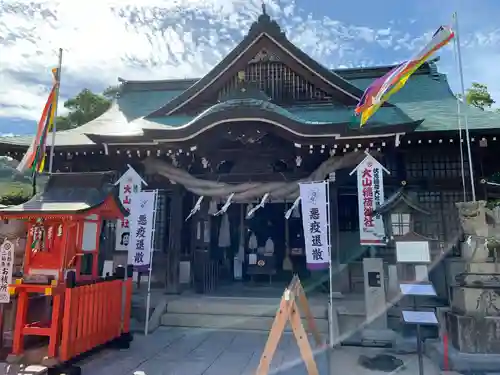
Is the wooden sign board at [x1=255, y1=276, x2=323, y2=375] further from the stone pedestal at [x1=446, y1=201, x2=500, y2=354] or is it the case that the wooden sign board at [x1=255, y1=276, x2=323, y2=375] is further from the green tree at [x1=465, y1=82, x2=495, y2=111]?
the green tree at [x1=465, y1=82, x2=495, y2=111]

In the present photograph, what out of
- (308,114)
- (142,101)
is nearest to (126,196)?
(308,114)

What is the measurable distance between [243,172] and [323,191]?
7.75ft

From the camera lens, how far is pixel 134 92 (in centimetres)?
1484

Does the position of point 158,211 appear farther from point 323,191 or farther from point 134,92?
point 134,92

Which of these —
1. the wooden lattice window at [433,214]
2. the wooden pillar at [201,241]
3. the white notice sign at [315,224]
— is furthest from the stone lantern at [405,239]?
the wooden pillar at [201,241]

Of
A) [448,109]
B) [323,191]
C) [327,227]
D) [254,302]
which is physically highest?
[448,109]

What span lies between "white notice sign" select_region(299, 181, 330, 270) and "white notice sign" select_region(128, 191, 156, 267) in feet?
11.3

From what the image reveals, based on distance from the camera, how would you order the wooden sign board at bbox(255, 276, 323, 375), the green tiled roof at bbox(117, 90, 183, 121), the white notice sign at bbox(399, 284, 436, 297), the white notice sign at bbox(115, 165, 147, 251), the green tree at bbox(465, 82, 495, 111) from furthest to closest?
the green tree at bbox(465, 82, 495, 111), the green tiled roof at bbox(117, 90, 183, 121), the white notice sign at bbox(115, 165, 147, 251), the white notice sign at bbox(399, 284, 436, 297), the wooden sign board at bbox(255, 276, 323, 375)

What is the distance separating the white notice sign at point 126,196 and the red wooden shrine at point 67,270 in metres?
1.88

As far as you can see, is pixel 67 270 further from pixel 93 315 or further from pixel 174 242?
pixel 174 242

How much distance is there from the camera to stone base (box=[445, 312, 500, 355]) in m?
5.49

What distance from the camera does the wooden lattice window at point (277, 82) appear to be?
10781mm

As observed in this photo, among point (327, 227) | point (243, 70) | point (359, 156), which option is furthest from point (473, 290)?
point (243, 70)

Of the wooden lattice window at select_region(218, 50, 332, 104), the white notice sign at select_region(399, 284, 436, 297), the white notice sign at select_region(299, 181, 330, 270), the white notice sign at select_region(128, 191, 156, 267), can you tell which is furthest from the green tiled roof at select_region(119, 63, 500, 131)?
the white notice sign at select_region(399, 284, 436, 297)
